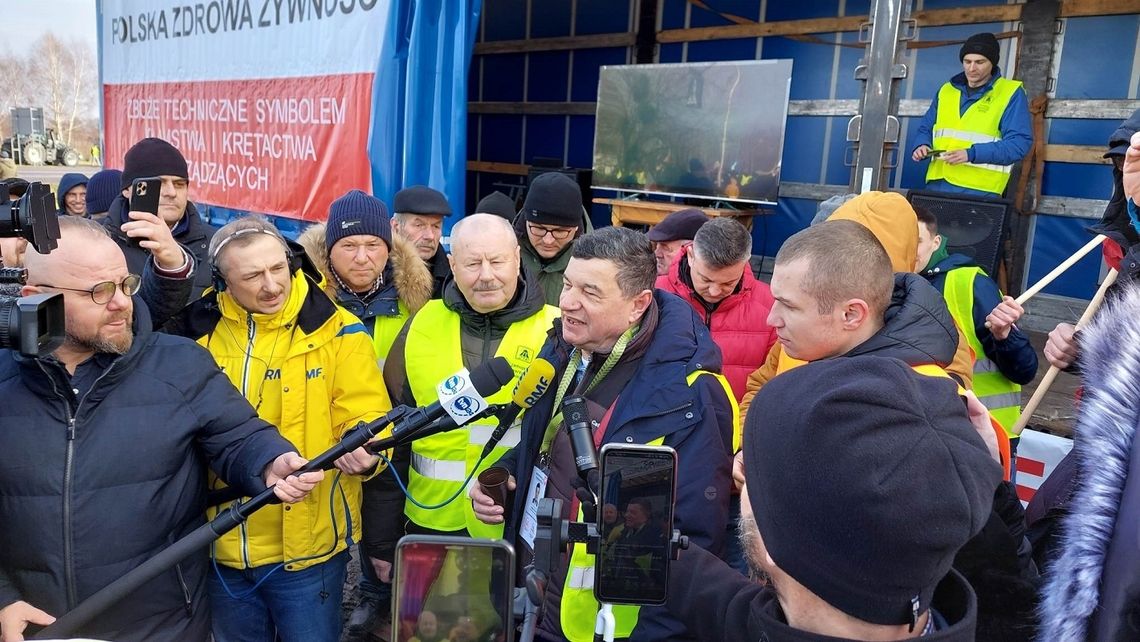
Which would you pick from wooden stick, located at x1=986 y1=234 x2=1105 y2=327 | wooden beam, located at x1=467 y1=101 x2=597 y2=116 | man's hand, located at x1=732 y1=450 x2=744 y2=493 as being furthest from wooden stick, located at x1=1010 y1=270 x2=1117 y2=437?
wooden beam, located at x1=467 y1=101 x2=597 y2=116

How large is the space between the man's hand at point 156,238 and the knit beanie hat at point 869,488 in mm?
2183

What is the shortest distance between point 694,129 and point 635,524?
6.82 meters

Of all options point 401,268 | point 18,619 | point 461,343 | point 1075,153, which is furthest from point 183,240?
point 1075,153

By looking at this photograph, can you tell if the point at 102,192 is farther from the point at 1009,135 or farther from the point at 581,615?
the point at 1009,135

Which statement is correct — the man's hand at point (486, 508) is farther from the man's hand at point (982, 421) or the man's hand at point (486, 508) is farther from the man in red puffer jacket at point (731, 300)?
the man in red puffer jacket at point (731, 300)

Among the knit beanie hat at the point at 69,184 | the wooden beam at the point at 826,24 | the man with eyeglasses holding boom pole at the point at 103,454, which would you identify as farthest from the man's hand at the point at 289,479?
the knit beanie hat at the point at 69,184

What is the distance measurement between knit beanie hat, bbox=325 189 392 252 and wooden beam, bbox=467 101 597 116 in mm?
7065

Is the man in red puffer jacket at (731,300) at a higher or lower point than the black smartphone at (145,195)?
lower

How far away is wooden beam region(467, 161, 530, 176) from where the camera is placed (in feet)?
36.0

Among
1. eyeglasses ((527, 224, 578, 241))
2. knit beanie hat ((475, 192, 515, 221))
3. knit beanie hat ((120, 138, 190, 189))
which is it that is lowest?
eyeglasses ((527, 224, 578, 241))

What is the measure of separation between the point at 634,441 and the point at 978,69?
516 centimetres

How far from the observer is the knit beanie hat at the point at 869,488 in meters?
0.92


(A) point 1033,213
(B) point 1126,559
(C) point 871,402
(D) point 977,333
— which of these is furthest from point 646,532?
(A) point 1033,213

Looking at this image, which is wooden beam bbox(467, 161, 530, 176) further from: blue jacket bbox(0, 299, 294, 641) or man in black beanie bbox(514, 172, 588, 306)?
blue jacket bbox(0, 299, 294, 641)
